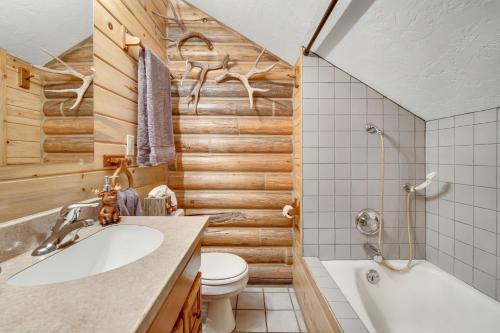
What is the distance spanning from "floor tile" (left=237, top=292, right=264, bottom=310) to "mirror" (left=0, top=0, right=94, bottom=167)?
156cm

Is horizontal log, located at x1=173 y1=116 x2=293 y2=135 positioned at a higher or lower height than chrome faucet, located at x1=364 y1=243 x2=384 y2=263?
higher

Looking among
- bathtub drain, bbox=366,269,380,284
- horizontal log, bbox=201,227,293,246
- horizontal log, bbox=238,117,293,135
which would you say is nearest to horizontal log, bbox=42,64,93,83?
horizontal log, bbox=238,117,293,135

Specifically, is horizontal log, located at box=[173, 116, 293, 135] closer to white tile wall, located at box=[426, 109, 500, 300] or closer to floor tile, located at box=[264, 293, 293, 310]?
white tile wall, located at box=[426, 109, 500, 300]

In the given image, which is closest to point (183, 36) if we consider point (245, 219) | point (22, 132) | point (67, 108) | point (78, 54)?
point (78, 54)

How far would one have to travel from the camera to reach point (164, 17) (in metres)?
1.91

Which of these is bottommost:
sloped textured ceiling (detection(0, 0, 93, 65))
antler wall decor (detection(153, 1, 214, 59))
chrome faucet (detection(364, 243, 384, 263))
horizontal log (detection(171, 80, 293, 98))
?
chrome faucet (detection(364, 243, 384, 263))

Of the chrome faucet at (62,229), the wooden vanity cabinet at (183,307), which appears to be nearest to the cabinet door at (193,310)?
the wooden vanity cabinet at (183,307)

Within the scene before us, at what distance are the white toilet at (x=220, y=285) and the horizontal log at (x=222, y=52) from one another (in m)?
1.73

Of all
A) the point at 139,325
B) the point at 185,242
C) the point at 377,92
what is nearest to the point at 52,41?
the point at 185,242

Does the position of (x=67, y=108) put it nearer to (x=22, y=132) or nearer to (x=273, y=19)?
(x=22, y=132)

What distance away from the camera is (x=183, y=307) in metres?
0.82

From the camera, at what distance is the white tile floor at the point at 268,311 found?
5.21ft

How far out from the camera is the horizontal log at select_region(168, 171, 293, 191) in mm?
2062

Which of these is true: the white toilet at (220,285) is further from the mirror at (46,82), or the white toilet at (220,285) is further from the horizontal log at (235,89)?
the horizontal log at (235,89)
